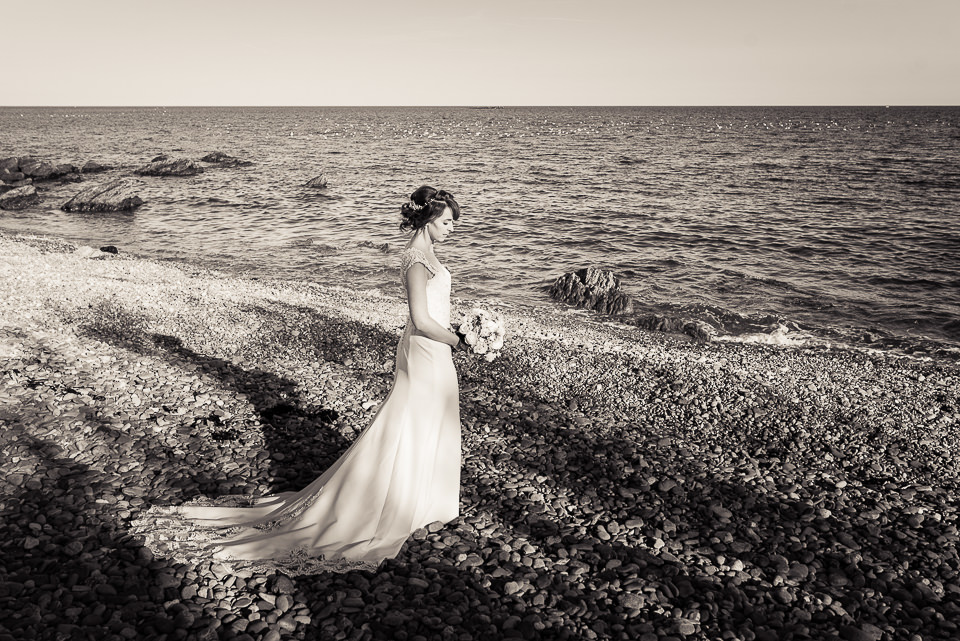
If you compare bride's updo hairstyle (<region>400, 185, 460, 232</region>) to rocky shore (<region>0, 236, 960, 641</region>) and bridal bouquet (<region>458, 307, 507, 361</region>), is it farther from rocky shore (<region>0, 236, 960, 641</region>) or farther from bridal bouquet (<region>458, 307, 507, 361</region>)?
rocky shore (<region>0, 236, 960, 641</region>)

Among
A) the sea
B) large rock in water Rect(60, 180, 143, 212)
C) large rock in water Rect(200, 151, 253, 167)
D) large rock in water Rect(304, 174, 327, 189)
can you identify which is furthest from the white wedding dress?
large rock in water Rect(200, 151, 253, 167)

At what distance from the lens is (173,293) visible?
1669cm

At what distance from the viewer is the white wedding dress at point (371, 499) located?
19.9 ft

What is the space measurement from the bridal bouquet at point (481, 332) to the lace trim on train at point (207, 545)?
228cm

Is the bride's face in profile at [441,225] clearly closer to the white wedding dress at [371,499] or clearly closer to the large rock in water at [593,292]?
the white wedding dress at [371,499]

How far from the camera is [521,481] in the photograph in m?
7.83

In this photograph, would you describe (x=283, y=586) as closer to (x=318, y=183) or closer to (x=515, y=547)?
(x=515, y=547)

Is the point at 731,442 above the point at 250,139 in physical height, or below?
below

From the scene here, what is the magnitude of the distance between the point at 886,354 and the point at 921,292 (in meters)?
7.78

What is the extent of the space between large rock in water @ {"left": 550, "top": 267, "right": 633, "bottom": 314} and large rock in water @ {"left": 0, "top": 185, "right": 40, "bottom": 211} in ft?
116

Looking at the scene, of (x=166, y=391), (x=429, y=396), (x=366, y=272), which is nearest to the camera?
(x=429, y=396)

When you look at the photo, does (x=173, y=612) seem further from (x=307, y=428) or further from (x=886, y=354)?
(x=886, y=354)

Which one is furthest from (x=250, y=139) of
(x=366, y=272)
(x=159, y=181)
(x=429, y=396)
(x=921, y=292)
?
(x=429, y=396)

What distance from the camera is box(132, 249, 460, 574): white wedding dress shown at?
6.06m
